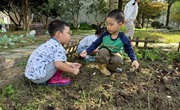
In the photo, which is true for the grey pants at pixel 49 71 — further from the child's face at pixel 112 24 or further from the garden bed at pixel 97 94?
the child's face at pixel 112 24

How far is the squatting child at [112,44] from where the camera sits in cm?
210

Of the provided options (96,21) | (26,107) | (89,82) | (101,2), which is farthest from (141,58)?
(96,21)

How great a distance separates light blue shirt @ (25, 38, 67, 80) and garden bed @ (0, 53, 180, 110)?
0.69 ft

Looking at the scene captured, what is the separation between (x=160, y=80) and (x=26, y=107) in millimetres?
1944

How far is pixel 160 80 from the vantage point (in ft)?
7.07

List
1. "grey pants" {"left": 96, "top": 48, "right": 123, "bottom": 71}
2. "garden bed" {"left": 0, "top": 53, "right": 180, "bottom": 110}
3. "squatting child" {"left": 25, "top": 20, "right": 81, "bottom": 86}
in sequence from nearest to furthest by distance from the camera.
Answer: "garden bed" {"left": 0, "top": 53, "right": 180, "bottom": 110}
"squatting child" {"left": 25, "top": 20, "right": 81, "bottom": 86}
"grey pants" {"left": 96, "top": 48, "right": 123, "bottom": 71}

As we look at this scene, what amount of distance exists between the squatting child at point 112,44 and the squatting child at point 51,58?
0.45 meters

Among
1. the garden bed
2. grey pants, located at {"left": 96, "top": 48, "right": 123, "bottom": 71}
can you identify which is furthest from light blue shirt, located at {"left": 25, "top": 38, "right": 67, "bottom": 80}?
grey pants, located at {"left": 96, "top": 48, "right": 123, "bottom": 71}

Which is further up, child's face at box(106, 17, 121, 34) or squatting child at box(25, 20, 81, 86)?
child's face at box(106, 17, 121, 34)

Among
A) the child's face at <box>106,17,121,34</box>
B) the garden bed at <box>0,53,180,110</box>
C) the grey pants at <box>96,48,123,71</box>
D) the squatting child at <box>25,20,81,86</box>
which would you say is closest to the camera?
the garden bed at <box>0,53,180,110</box>

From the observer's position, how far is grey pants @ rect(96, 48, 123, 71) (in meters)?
2.37

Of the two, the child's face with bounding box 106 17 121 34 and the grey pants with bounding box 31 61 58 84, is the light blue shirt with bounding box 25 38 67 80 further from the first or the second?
the child's face with bounding box 106 17 121 34

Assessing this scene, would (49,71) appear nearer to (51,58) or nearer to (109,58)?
(51,58)

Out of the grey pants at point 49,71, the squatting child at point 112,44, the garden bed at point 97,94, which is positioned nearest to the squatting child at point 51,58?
the grey pants at point 49,71
